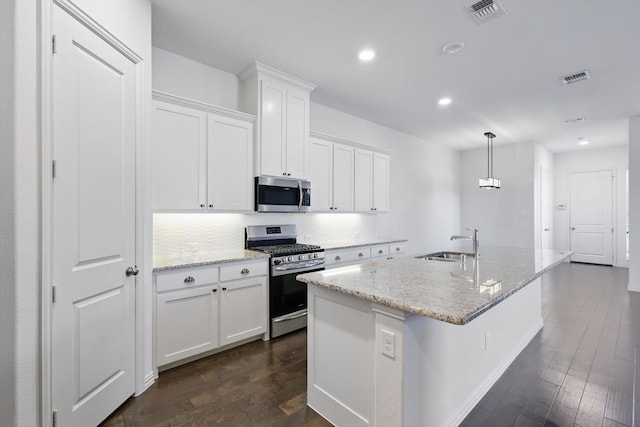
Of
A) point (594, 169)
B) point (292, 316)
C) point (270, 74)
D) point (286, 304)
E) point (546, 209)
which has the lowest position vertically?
point (292, 316)

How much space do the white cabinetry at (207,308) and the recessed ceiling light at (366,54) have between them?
229cm

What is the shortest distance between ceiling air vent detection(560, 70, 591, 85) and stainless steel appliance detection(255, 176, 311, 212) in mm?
3250

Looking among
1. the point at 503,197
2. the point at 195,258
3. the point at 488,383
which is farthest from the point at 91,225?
the point at 503,197

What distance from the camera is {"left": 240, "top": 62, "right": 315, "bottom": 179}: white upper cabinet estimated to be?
321cm

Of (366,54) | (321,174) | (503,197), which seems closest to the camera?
(366,54)

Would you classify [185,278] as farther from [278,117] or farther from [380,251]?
[380,251]

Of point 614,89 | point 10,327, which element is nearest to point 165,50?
point 10,327

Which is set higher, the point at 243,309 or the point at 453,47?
the point at 453,47

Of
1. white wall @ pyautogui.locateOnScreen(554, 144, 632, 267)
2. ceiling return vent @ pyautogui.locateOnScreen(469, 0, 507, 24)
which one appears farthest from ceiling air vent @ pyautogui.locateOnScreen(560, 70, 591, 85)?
white wall @ pyautogui.locateOnScreen(554, 144, 632, 267)

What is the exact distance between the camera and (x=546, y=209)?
7359 millimetres

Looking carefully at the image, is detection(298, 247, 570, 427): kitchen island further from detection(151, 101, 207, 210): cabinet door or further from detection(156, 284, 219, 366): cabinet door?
detection(151, 101, 207, 210): cabinet door

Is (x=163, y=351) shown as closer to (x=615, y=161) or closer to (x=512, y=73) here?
(x=512, y=73)

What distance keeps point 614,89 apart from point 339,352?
15.7 feet

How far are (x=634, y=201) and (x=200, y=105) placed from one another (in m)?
6.52
